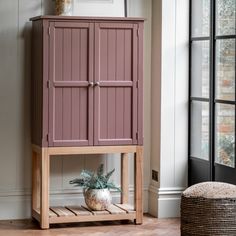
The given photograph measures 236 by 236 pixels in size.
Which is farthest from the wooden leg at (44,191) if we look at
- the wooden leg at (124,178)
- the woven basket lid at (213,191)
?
the woven basket lid at (213,191)

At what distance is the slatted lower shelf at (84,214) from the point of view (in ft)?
19.4

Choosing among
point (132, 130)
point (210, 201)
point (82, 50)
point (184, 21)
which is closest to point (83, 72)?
point (82, 50)

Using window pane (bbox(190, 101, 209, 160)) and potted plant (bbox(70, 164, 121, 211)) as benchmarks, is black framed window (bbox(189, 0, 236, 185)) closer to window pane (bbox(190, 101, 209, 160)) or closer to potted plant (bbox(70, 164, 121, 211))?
window pane (bbox(190, 101, 209, 160))

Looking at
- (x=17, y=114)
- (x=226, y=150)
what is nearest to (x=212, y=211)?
(x=226, y=150)

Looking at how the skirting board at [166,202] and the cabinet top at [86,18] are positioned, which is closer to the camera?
the cabinet top at [86,18]

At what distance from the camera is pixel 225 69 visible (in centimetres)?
586

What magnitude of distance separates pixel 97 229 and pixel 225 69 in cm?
160

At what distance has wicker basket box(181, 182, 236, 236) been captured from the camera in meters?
5.17

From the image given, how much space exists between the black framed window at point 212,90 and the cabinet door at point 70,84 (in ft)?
3.17

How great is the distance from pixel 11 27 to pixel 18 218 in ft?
5.14

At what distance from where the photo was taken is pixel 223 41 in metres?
5.88

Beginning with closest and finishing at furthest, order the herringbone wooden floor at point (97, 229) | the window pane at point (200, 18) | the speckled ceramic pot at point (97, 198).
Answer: the herringbone wooden floor at point (97, 229) → the speckled ceramic pot at point (97, 198) → the window pane at point (200, 18)

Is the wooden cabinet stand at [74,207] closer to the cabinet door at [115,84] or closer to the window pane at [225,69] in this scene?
the cabinet door at [115,84]

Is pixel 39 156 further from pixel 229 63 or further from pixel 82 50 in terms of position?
pixel 229 63
